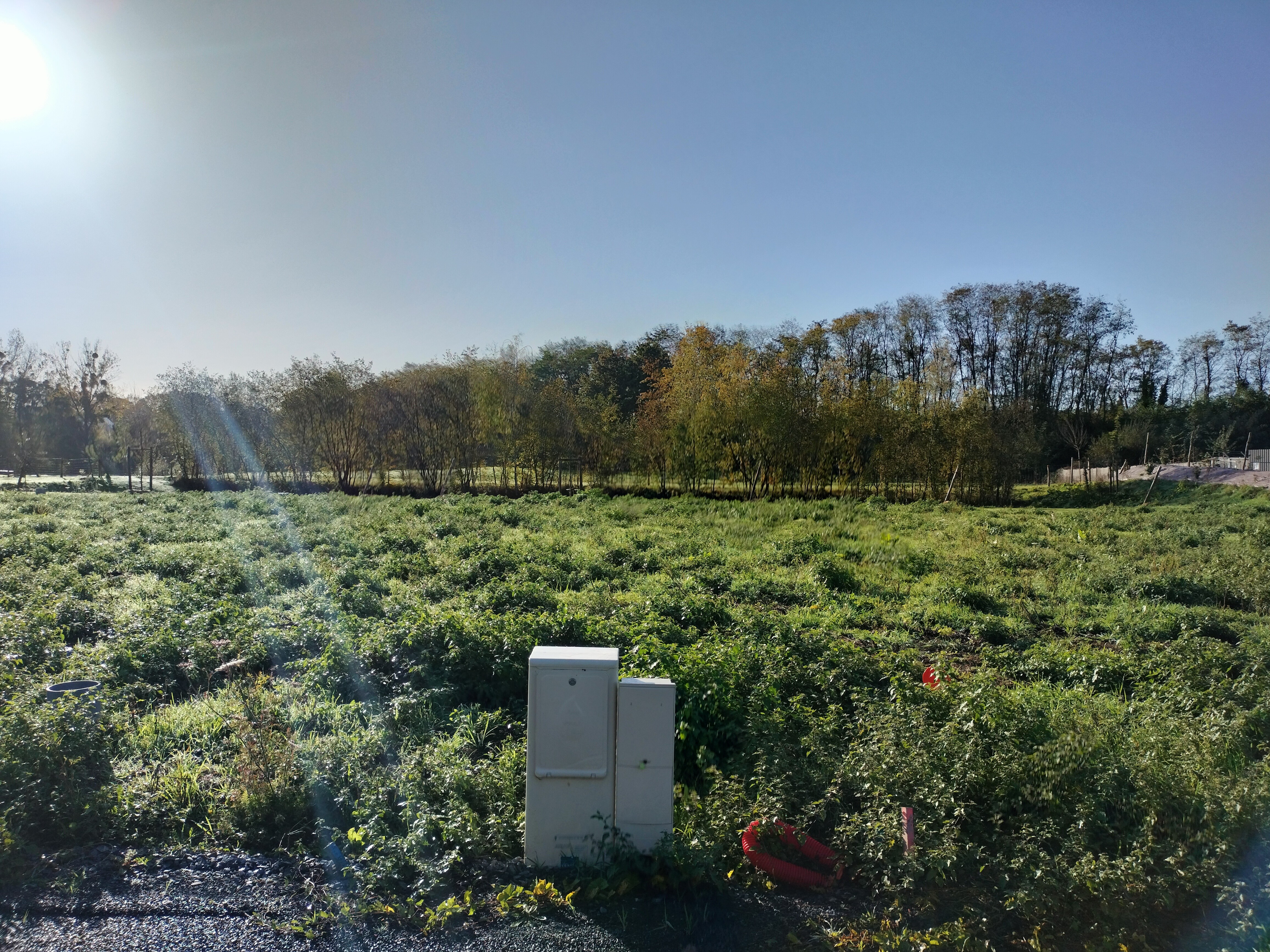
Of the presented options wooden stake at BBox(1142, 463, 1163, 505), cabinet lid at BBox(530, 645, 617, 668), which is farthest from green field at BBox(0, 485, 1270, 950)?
wooden stake at BBox(1142, 463, 1163, 505)

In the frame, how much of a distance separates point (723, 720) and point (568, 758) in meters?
1.87

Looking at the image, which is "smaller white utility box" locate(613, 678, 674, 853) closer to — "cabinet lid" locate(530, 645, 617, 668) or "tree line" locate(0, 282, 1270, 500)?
"cabinet lid" locate(530, 645, 617, 668)

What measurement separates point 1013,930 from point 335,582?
8.79 meters

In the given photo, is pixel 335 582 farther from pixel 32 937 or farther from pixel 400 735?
pixel 32 937

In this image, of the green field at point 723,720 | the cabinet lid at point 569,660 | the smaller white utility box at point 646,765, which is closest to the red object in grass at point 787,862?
the green field at point 723,720

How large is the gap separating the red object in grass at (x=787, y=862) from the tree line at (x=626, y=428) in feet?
88.6

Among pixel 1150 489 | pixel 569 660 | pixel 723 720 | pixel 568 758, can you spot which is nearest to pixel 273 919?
pixel 568 758

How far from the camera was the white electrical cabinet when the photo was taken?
10.6ft

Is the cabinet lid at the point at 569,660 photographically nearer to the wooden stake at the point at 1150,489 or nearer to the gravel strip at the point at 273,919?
the gravel strip at the point at 273,919

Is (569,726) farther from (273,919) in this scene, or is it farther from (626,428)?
(626,428)

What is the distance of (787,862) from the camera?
323cm

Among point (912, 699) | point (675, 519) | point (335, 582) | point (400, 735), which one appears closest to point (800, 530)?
point (675, 519)

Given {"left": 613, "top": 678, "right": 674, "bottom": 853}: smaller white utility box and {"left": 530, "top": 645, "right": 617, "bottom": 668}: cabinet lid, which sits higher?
{"left": 530, "top": 645, "right": 617, "bottom": 668}: cabinet lid

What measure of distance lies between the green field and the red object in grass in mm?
91
